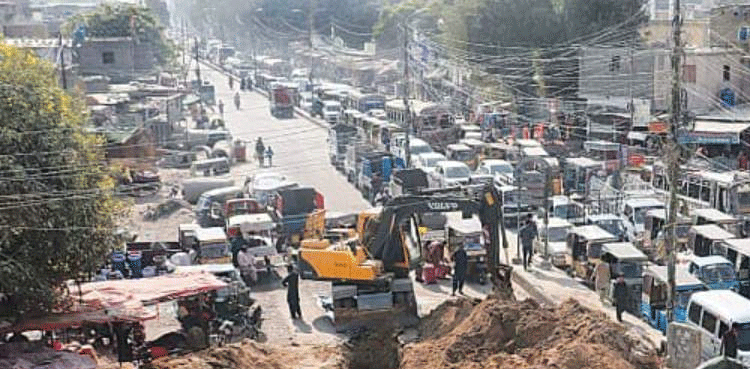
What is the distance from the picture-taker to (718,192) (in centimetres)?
2827

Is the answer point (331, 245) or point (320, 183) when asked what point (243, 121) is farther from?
point (331, 245)

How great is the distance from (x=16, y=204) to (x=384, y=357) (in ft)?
23.2

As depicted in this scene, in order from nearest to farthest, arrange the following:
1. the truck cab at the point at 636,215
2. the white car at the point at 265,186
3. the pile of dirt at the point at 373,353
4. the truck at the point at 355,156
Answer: the pile of dirt at the point at 373,353
the truck cab at the point at 636,215
the white car at the point at 265,186
the truck at the point at 355,156

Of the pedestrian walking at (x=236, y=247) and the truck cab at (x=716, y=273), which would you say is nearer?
the truck cab at (x=716, y=273)

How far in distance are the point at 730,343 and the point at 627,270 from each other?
585 cm

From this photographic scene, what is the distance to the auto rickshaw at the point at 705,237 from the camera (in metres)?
23.8

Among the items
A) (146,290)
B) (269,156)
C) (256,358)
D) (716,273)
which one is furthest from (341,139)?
(256,358)

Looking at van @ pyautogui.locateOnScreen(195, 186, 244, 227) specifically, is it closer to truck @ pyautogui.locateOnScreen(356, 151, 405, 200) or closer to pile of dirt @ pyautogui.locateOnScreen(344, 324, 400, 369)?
truck @ pyautogui.locateOnScreen(356, 151, 405, 200)

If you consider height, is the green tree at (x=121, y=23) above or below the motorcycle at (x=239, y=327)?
above

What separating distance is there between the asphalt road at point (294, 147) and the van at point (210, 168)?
810 millimetres

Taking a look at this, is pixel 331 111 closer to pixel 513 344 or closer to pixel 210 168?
pixel 210 168

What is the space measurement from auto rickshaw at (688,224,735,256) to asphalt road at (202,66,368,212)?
13027mm

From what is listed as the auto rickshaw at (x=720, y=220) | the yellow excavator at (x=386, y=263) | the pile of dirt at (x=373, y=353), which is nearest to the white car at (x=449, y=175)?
the auto rickshaw at (x=720, y=220)

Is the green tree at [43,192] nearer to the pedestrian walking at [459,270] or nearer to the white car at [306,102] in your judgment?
the pedestrian walking at [459,270]
